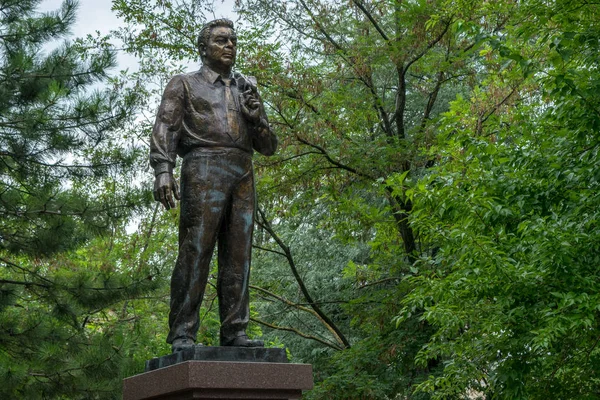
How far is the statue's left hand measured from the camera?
6164mm

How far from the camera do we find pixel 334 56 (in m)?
15.4

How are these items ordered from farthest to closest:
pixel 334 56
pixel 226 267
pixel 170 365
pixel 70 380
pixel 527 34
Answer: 1. pixel 334 56
2. pixel 70 380
3. pixel 527 34
4. pixel 226 267
5. pixel 170 365

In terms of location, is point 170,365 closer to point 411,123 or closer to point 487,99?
point 487,99

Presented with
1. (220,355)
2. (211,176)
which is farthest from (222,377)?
(211,176)

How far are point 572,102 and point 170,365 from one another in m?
5.64

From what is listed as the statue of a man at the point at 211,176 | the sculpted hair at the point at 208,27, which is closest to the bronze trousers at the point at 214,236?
the statue of a man at the point at 211,176

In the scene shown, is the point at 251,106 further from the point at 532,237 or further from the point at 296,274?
the point at 296,274

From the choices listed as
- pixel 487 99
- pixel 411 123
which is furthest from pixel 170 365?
pixel 411 123

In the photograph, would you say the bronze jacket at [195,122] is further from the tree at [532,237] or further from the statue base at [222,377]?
the tree at [532,237]

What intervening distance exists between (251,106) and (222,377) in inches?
72.7

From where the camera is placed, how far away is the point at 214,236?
6012mm

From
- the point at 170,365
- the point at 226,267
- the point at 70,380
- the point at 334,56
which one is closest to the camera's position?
the point at 170,365

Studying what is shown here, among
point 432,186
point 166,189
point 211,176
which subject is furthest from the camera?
point 432,186

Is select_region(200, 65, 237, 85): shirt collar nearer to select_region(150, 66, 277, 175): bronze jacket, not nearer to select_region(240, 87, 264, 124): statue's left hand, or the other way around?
select_region(150, 66, 277, 175): bronze jacket
